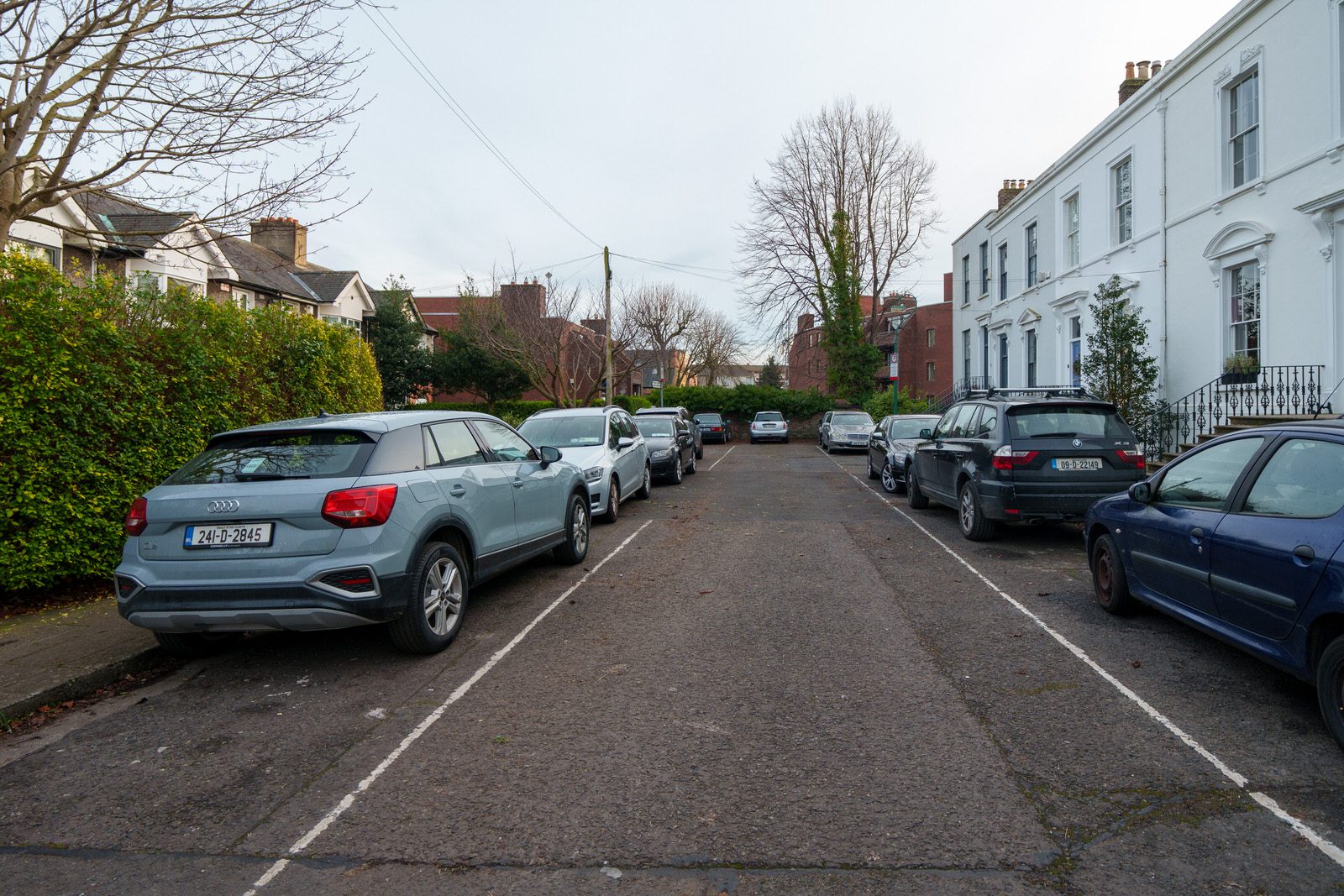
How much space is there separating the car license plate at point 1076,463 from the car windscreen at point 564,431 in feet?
20.4

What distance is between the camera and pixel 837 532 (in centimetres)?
1075

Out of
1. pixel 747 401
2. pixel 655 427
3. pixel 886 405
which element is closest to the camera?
pixel 655 427

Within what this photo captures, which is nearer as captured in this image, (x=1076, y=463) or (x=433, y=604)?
(x=433, y=604)

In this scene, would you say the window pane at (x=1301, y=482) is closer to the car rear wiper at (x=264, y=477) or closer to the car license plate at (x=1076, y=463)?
the car license plate at (x=1076, y=463)

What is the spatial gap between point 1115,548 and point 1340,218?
875 cm

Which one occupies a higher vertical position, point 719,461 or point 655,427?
point 655,427

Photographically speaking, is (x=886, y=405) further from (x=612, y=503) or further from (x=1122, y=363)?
(x=612, y=503)

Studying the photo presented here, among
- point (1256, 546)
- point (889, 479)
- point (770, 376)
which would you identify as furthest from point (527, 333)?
point (770, 376)

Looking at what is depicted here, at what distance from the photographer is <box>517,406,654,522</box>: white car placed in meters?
11.6

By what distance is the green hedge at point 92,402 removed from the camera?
6.30 meters

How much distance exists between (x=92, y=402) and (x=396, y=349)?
129 ft

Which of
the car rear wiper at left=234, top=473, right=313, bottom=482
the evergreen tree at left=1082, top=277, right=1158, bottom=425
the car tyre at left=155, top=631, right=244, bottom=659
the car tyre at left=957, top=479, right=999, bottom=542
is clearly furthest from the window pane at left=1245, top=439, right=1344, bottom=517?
the evergreen tree at left=1082, top=277, right=1158, bottom=425

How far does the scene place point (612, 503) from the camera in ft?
39.5

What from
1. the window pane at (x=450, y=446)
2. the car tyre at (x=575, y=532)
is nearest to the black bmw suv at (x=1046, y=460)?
the car tyre at (x=575, y=532)
